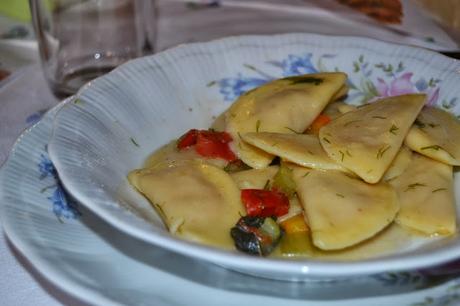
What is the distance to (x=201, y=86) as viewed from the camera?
2.31 m

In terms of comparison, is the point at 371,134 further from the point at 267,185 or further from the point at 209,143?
the point at 209,143

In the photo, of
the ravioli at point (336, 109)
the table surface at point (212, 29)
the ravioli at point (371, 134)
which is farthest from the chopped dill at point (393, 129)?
the table surface at point (212, 29)

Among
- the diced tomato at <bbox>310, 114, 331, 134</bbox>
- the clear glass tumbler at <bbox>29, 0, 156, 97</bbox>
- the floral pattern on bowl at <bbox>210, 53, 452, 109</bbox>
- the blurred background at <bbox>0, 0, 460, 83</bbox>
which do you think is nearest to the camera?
the diced tomato at <bbox>310, 114, 331, 134</bbox>

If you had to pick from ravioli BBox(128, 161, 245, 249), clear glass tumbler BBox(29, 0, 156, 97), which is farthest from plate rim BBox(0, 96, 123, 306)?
clear glass tumbler BBox(29, 0, 156, 97)

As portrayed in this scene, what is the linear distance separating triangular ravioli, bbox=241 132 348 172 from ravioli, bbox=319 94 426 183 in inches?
0.9

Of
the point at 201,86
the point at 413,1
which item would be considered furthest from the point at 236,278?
the point at 413,1

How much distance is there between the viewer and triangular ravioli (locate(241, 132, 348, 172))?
Answer: 5.91 ft

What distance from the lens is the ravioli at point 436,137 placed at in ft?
6.18

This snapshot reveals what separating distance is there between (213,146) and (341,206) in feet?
1.55

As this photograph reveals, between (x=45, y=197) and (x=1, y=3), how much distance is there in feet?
6.01

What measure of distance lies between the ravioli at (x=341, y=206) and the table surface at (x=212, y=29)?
105 cm

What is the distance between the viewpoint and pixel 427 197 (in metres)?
1.77

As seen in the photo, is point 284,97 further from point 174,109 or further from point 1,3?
point 1,3

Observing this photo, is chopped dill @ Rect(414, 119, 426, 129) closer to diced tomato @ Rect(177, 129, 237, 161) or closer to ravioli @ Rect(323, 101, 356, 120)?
ravioli @ Rect(323, 101, 356, 120)
